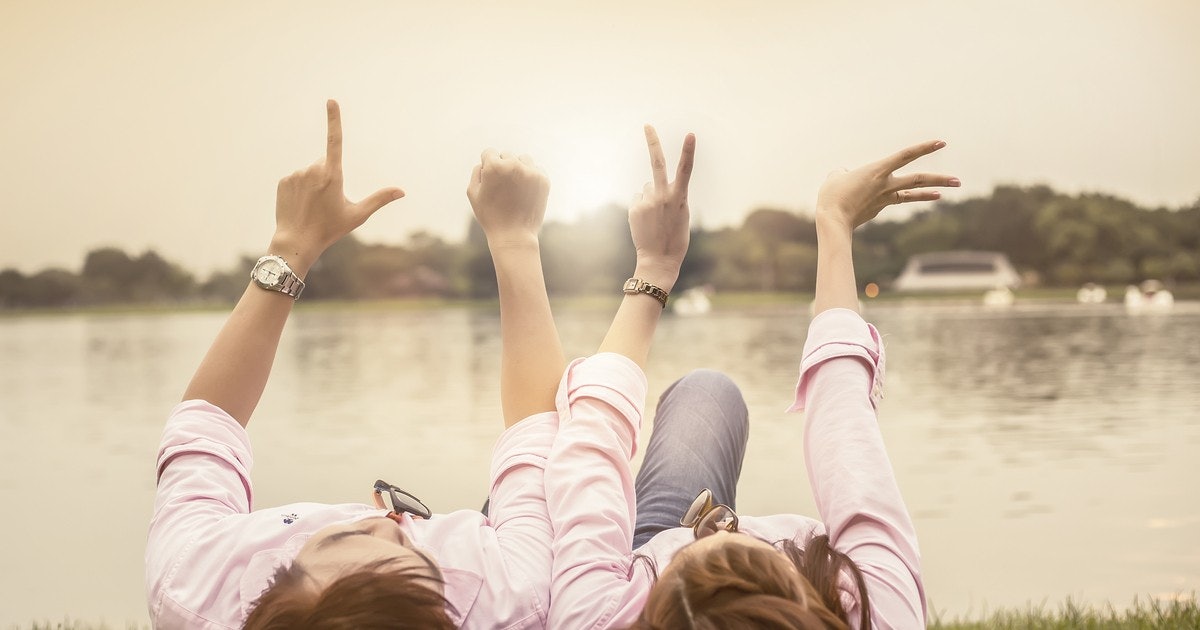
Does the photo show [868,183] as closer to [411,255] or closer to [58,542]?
[58,542]

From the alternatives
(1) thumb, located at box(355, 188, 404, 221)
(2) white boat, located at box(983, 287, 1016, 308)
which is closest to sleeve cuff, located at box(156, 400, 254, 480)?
(1) thumb, located at box(355, 188, 404, 221)

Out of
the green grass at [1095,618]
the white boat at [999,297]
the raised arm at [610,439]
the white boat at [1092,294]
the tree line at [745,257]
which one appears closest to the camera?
the raised arm at [610,439]

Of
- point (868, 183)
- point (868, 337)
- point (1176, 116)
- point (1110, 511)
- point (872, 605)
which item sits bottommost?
point (1110, 511)

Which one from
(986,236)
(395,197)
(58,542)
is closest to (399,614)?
(395,197)

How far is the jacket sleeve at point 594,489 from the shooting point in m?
0.59

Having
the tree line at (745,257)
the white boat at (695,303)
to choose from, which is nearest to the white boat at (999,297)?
Result: the tree line at (745,257)

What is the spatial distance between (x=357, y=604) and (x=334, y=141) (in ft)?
1.38

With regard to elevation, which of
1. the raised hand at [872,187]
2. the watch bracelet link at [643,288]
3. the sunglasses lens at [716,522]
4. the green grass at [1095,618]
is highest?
the raised hand at [872,187]

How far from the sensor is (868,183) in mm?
721

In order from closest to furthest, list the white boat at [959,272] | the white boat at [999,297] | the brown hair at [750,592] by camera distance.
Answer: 1. the brown hair at [750,592]
2. the white boat at [959,272]
3. the white boat at [999,297]

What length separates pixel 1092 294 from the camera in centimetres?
887

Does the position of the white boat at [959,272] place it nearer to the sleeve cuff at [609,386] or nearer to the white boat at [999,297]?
the white boat at [999,297]

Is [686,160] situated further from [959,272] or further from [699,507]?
[959,272]

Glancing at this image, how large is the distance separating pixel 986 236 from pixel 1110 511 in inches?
299
